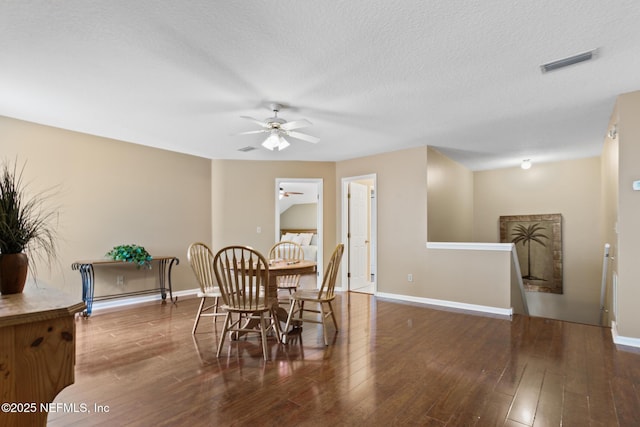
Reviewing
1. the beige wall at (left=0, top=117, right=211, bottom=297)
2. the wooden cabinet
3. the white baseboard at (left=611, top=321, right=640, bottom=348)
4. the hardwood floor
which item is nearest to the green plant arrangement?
the beige wall at (left=0, top=117, right=211, bottom=297)

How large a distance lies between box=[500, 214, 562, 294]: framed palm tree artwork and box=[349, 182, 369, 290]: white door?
308 centimetres

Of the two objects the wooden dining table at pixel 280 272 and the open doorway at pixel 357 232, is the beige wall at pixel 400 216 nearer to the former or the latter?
the open doorway at pixel 357 232

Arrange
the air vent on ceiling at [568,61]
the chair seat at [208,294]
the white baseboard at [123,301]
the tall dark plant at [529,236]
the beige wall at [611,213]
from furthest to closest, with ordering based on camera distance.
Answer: the tall dark plant at [529,236] < the white baseboard at [123,301] < the beige wall at [611,213] < the chair seat at [208,294] < the air vent on ceiling at [568,61]

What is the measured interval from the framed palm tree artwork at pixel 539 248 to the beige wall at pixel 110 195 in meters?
6.17

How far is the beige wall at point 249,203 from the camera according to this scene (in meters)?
5.75

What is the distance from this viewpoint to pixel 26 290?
1.40 m

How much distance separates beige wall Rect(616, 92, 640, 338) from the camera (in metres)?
2.99

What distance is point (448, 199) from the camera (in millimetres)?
5840

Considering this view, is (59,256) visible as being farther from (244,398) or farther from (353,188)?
(353,188)

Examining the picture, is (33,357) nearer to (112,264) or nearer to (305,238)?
(112,264)

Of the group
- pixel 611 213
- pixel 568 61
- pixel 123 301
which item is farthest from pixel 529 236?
pixel 123 301

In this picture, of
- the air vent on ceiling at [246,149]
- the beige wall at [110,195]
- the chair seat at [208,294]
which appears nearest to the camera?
the chair seat at [208,294]

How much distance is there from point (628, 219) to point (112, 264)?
243 inches

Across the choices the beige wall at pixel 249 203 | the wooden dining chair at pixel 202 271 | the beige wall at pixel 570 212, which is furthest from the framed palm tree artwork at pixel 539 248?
the wooden dining chair at pixel 202 271
